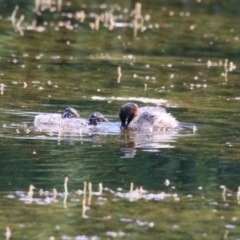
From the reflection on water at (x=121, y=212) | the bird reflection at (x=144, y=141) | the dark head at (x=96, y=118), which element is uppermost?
the dark head at (x=96, y=118)

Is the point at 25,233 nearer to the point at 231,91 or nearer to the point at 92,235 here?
the point at 92,235

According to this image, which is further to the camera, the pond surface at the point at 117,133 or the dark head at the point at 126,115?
the dark head at the point at 126,115

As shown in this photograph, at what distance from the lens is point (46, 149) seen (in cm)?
1255

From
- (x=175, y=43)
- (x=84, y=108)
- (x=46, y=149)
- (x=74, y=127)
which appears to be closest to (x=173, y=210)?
(x=46, y=149)

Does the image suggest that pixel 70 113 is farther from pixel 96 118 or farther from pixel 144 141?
pixel 144 141

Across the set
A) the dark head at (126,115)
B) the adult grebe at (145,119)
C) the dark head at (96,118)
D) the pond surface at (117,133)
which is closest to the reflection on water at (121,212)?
the pond surface at (117,133)

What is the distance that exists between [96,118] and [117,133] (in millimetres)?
361

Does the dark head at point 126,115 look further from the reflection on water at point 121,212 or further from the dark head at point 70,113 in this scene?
the reflection on water at point 121,212

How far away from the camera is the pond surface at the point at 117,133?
31.2 ft

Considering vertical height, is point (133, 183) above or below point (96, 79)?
below

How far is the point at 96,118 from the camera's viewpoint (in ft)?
47.2

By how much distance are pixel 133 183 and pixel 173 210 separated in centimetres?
112

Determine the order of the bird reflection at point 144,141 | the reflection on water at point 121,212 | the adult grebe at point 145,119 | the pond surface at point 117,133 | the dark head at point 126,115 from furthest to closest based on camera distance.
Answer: the dark head at point 126,115 → the adult grebe at point 145,119 → the bird reflection at point 144,141 → the pond surface at point 117,133 → the reflection on water at point 121,212

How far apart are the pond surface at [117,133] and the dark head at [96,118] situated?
0.12 m
